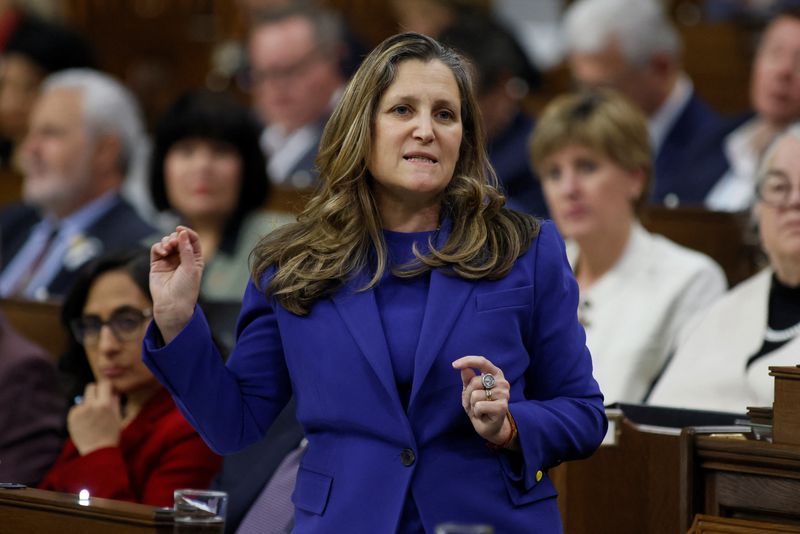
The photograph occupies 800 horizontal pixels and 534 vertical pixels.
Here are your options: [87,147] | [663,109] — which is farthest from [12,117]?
[663,109]

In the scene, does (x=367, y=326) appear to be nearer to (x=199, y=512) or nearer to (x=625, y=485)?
(x=199, y=512)


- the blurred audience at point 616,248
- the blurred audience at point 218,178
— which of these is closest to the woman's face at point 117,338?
the blurred audience at point 616,248

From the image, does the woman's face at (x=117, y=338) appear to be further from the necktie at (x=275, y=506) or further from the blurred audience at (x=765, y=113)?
the blurred audience at (x=765, y=113)

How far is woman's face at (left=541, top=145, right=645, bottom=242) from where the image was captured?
4.41 metres

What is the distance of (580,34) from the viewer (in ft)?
20.3

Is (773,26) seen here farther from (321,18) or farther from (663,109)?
(321,18)

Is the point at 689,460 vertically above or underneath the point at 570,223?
underneath

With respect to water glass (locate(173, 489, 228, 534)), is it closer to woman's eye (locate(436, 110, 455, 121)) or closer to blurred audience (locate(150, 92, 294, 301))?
woman's eye (locate(436, 110, 455, 121))

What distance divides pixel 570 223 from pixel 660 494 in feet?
4.58

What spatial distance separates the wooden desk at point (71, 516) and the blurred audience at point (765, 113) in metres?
3.27

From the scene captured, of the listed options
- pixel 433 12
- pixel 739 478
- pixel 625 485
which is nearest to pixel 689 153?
pixel 433 12

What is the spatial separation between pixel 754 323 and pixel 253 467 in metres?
1.36

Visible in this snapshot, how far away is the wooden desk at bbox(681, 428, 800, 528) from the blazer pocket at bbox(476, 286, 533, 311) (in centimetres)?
55

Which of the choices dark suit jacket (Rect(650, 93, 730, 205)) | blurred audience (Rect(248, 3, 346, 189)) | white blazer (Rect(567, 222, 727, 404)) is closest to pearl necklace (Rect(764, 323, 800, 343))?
white blazer (Rect(567, 222, 727, 404))
